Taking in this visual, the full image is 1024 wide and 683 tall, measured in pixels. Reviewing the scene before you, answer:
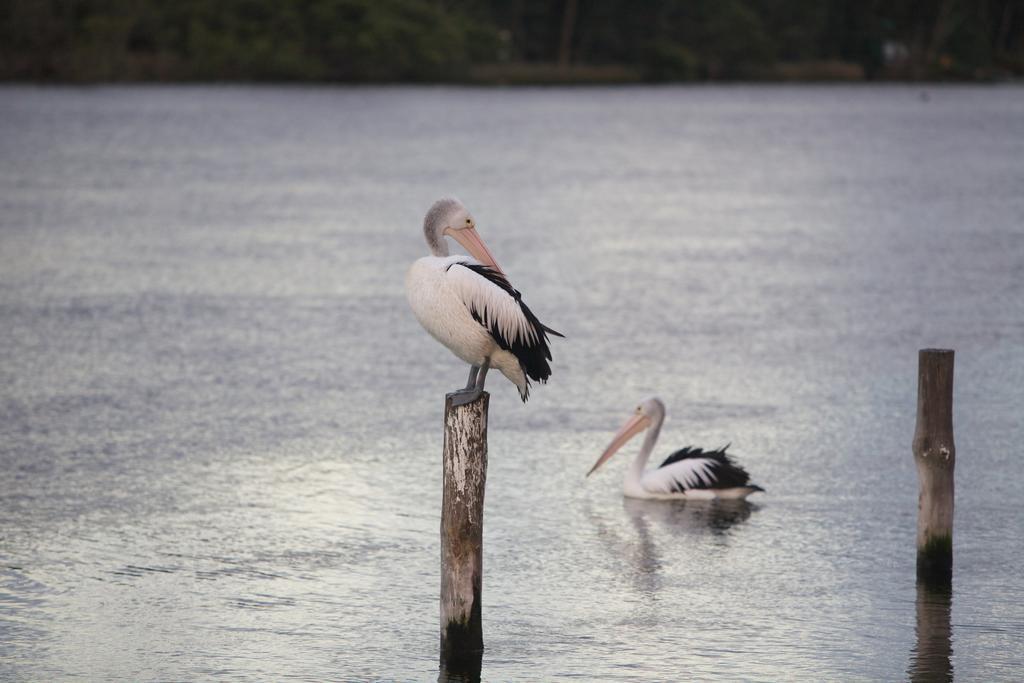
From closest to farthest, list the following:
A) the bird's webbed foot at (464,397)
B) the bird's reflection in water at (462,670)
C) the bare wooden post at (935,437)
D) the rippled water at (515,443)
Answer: the bird's webbed foot at (464,397), the bird's reflection in water at (462,670), the bare wooden post at (935,437), the rippled water at (515,443)

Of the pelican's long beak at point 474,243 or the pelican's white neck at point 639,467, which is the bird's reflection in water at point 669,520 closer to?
the pelican's white neck at point 639,467

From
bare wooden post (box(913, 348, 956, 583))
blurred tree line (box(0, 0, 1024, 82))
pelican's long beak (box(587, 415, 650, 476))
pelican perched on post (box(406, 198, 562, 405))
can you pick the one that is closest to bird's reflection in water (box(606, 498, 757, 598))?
pelican's long beak (box(587, 415, 650, 476))

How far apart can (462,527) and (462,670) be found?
26.8 inches

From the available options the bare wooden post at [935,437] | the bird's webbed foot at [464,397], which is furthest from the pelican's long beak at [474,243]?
the bare wooden post at [935,437]

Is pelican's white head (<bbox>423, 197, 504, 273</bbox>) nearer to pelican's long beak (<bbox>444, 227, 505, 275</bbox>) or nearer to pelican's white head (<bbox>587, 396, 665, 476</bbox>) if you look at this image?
pelican's long beak (<bbox>444, 227, 505, 275</bbox>)

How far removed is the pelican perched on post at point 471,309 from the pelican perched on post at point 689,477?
2.69 m

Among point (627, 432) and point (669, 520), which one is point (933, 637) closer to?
point (669, 520)

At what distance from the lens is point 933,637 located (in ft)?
23.9


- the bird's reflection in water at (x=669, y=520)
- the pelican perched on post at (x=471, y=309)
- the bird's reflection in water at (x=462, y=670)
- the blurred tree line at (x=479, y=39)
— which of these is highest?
the blurred tree line at (x=479, y=39)

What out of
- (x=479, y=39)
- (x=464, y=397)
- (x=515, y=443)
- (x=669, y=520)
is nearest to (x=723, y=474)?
(x=669, y=520)

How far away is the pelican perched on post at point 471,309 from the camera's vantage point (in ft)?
21.7

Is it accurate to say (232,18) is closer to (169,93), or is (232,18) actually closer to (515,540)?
(169,93)

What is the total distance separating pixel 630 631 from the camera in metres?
7.41

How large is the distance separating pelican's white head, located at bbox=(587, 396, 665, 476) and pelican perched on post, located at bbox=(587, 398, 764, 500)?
15 centimetres
